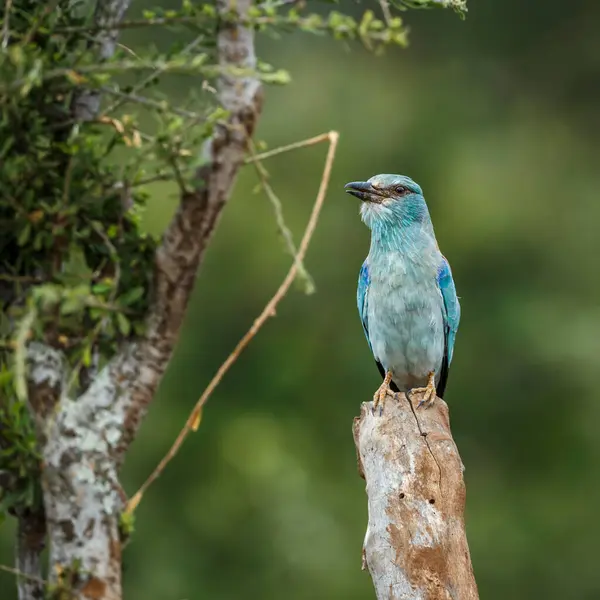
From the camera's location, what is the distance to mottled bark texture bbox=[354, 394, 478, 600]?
3.21 metres

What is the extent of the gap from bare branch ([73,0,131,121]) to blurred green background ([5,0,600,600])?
18.9 feet

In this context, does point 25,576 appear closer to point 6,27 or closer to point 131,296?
point 131,296

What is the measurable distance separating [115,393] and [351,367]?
702cm

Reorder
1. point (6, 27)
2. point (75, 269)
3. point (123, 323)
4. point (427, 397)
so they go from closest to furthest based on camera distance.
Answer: point (6, 27) → point (123, 323) → point (75, 269) → point (427, 397)

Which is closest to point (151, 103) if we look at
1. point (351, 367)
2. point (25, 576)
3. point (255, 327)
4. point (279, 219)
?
point (279, 219)

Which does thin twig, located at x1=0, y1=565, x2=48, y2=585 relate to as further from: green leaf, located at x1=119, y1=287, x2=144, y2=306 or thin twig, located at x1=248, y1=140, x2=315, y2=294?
thin twig, located at x1=248, y1=140, x2=315, y2=294

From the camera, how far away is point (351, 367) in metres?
10.1

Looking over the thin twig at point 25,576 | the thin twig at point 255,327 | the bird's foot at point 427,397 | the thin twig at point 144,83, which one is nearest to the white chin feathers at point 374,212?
the bird's foot at point 427,397

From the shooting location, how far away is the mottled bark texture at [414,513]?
10.5ft

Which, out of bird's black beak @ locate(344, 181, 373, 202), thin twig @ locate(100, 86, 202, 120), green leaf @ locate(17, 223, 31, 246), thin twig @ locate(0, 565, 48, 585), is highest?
bird's black beak @ locate(344, 181, 373, 202)

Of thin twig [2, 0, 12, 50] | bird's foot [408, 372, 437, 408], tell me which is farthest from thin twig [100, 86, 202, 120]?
bird's foot [408, 372, 437, 408]

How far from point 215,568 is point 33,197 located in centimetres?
702

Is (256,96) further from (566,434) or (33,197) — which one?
(566,434)

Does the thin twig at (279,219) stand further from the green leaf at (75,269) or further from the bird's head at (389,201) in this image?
the bird's head at (389,201)
